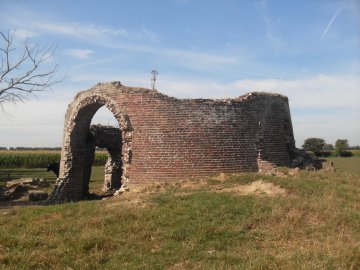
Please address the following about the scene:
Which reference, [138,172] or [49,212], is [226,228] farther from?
[138,172]

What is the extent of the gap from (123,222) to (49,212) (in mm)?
2519

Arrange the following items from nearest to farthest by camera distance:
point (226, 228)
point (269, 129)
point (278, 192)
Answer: point (226, 228), point (278, 192), point (269, 129)

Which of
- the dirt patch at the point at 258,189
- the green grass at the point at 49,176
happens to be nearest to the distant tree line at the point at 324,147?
the green grass at the point at 49,176

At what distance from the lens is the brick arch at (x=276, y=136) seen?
46.3ft

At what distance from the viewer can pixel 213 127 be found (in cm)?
1331

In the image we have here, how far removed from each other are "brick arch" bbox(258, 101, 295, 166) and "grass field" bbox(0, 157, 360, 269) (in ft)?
11.3

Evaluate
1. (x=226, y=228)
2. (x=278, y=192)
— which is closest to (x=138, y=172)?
(x=278, y=192)

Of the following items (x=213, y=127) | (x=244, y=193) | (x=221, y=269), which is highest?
(x=213, y=127)

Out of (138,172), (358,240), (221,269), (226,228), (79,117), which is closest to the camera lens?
(221,269)

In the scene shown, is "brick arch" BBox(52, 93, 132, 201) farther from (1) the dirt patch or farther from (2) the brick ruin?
(1) the dirt patch

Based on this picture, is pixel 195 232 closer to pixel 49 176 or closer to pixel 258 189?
pixel 258 189

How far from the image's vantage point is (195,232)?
747cm

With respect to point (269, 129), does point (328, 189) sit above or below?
below

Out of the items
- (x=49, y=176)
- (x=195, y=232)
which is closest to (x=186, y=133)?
(x=195, y=232)
